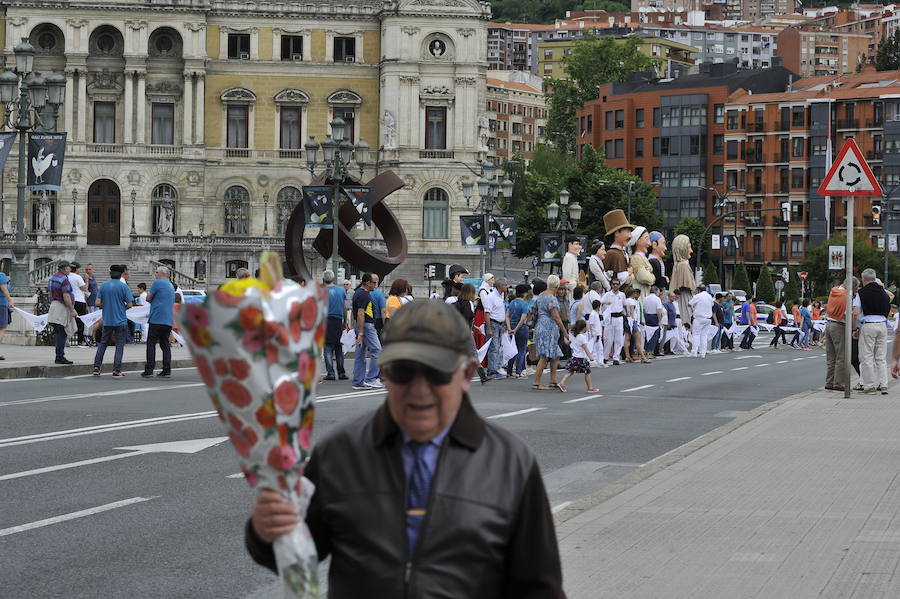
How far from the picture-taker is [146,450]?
14.3m

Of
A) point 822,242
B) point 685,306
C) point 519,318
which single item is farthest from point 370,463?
point 822,242

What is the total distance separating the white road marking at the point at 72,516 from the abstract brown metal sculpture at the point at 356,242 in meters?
24.6

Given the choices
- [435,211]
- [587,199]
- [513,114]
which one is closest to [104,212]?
[435,211]

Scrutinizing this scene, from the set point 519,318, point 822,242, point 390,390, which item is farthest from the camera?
point 822,242

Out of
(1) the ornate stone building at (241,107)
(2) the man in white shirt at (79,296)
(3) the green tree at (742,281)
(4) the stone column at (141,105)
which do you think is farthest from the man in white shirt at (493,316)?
(3) the green tree at (742,281)

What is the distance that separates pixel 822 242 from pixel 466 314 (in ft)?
314

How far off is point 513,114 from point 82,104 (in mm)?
102883

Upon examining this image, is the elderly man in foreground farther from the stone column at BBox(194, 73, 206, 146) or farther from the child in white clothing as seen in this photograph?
the stone column at BBox(194, 73, 206, 146)

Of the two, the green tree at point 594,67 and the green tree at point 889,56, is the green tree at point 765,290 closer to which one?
the green tree at point 594,67

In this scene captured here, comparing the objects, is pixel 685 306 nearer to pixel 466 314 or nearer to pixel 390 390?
pixel 466 314

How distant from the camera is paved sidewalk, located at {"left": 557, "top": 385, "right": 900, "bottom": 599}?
789 cm

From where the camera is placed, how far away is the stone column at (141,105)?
88.9 meters

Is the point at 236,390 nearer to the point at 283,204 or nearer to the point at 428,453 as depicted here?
the point at 428,453

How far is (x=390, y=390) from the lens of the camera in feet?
12.5
